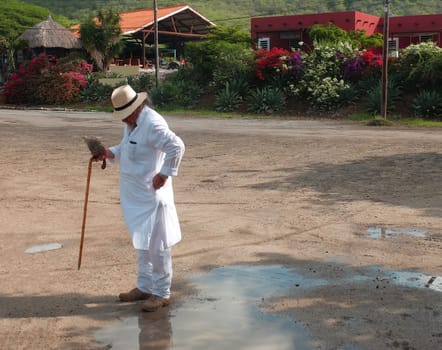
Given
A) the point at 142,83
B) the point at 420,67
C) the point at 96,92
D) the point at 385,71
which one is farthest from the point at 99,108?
the point at 420,67

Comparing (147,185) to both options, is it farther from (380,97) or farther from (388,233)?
(380,97)

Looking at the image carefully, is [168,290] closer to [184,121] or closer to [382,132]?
[382,132]

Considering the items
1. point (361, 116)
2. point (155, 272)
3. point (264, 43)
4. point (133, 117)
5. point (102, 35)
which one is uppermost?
point (102, 35)

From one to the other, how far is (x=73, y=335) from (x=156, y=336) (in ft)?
1.86

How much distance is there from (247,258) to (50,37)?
132 feet

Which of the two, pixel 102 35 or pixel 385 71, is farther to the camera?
pixel 102 35

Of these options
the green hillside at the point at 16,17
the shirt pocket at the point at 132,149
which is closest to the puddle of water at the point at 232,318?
the shirt pocket at the point at 132,149

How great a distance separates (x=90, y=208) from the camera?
27.6 feet

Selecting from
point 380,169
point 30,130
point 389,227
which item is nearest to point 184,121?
point 30,130

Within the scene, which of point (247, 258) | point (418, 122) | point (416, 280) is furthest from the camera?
point (418, 122)

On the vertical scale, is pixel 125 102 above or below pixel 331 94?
above

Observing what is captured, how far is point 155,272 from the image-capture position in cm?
475

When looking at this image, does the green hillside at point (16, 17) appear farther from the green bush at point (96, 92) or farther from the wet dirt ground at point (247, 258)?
the wet dirt ground at point (247, 258)

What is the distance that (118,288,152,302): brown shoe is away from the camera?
4.85 m
